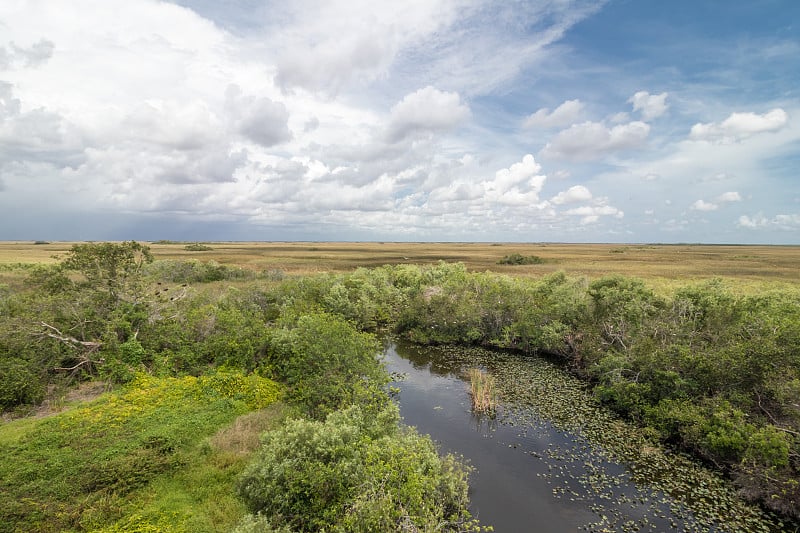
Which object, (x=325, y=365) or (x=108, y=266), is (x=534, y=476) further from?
(x=108, y=266)

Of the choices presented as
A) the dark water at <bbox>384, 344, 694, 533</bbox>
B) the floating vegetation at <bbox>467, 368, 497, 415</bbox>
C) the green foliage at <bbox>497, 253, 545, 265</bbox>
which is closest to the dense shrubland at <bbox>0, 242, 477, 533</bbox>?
the dark water at <bbox>384, 344, 694, 533</bbox>

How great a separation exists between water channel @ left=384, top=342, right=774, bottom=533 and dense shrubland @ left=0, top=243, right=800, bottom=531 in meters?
2.20

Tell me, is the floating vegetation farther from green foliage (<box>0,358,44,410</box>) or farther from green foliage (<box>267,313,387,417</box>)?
green foliage (<box>0,358,44,410</box>)

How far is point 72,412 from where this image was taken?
651 inches

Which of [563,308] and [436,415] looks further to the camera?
[563,308]

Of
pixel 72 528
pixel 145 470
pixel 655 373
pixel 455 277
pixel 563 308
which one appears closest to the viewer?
pixel 72 528

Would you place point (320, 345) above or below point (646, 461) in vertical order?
above

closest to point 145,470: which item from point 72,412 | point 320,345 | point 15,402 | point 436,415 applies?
point 72,412

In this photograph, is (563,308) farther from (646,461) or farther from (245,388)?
(245,388)

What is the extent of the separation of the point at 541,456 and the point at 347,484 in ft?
33.6

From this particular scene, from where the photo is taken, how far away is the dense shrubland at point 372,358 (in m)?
12.6

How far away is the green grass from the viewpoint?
10930 mm

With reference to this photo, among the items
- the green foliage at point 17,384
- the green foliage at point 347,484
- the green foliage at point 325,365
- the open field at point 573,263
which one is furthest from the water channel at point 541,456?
the open field at point 573,263

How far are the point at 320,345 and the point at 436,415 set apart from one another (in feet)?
26.4
